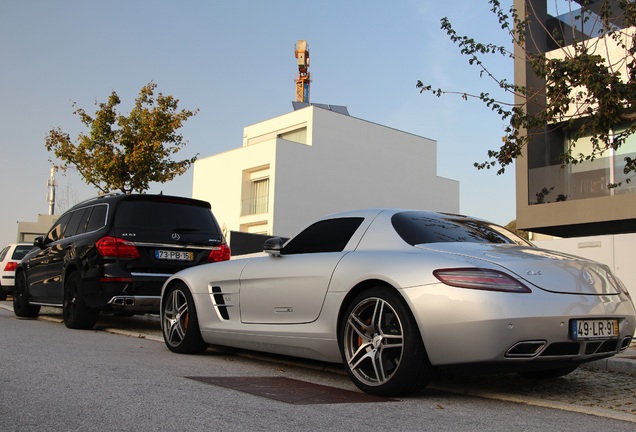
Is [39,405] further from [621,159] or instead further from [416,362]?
[621,159]

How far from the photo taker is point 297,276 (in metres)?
5.62

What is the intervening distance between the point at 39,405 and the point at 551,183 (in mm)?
15299

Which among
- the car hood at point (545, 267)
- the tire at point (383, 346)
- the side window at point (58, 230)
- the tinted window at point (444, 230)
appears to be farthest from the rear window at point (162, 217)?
the car hood at point (545, 267)

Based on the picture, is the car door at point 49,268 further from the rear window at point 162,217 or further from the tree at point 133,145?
the tree at point 133,145

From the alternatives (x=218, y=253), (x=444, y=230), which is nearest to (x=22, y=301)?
(x=218, y=253)

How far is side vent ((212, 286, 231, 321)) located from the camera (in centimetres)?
647

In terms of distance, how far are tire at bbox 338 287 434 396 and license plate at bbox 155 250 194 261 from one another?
4466mm

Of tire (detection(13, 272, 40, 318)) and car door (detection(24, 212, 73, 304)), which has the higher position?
car door (detection(24, 212, 73, 304))

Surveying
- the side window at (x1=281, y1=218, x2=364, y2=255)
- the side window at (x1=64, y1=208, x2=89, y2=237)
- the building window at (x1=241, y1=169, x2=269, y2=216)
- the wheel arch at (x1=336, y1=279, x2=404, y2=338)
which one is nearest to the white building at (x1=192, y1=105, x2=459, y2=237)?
the building window at (x1=241, y1=169, x2=269, y2=216)

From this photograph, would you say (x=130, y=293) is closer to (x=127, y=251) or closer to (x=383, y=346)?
(x=127, y=251)

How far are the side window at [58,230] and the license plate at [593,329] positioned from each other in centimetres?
818

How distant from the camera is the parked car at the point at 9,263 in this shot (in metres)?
18.3

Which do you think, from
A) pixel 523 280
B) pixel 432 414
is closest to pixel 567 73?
pixel 523 280

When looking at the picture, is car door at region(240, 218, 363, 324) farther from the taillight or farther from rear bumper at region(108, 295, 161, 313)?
rear bumper at region(108, 295, 161, 313)
